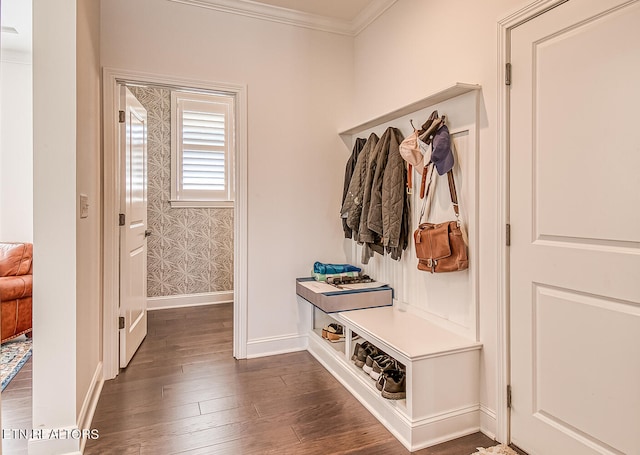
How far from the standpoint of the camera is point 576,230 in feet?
5.08

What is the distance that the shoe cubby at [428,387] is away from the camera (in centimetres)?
184

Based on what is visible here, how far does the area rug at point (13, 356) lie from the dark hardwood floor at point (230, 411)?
434mm

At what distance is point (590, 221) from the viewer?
1498 millimetres

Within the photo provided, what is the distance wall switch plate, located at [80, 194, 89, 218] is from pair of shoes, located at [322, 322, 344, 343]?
175 centimetres

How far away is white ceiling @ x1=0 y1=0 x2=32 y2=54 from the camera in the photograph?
2996 mm

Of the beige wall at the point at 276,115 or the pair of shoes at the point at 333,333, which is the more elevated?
the beige wall at the point at 276,115

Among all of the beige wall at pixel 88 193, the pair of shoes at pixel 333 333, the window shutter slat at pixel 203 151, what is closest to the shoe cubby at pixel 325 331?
the pair of shoes at pixel 333 333

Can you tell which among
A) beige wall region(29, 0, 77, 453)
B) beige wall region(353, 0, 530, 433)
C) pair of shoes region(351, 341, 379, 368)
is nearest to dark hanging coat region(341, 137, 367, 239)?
beige wall region(353, 0, 530, 433)

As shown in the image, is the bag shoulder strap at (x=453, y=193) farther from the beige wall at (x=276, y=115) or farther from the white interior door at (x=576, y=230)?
the beige wall at (x=276, y=115)

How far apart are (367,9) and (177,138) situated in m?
2.55

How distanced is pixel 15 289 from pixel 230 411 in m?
2.20

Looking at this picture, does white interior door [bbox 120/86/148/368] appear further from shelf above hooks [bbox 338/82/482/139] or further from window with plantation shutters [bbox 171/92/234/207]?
shelf above hooks [bbox 338/82/482/139]

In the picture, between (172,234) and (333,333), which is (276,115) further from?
(172,234)

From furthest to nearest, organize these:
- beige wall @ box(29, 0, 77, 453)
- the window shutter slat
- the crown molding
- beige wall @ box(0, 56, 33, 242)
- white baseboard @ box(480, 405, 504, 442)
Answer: the window shutter slat
beige wall @ box(0, 56, 33, 242)
the crown molding
white baseboard @ box(480, 405, 504, 442)
beige wall @ box(29, 0, 77, 453)
